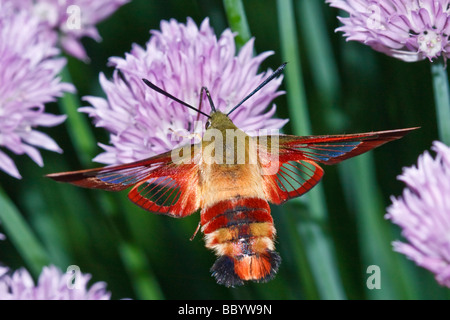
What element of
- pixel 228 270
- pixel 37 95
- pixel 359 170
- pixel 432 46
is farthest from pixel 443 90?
pixel 37 95

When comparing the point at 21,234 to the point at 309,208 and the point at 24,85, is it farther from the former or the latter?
the point at 309,208

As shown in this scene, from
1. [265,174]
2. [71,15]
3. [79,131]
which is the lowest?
[265,174]

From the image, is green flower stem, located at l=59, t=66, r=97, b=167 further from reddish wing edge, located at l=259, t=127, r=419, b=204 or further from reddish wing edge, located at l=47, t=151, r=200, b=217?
reddish wing edge, located at l=259, t=127, r=419, b=204

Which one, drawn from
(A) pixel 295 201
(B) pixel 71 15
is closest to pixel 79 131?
(B) pixel 71 15

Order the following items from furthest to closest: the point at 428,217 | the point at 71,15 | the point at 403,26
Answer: the point at 71,15
the point at 403,26
the point at 428,217

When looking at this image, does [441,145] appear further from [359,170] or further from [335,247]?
[335,247]

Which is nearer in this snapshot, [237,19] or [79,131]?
[237,19]

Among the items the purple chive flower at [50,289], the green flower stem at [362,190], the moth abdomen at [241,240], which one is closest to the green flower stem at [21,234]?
the purple chive flower at [50,289]
